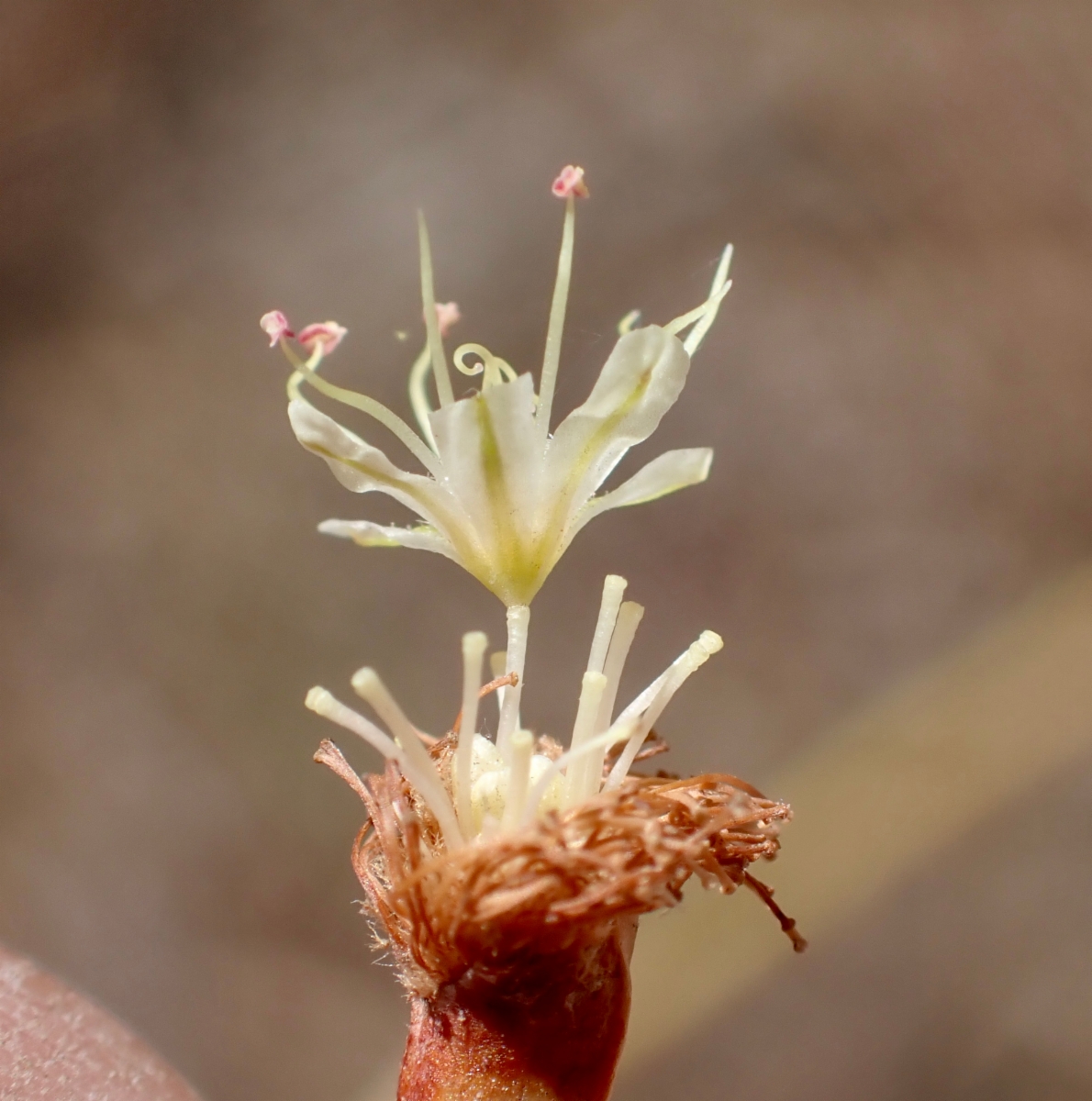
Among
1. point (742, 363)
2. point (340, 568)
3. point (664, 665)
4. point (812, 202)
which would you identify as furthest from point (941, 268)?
point (340, 568)

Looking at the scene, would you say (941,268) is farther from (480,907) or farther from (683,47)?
(480,907)

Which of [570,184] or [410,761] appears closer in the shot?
[410,761]

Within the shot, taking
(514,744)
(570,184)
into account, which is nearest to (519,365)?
(570,184)

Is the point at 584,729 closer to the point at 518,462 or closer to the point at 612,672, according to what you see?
the point at 612,672

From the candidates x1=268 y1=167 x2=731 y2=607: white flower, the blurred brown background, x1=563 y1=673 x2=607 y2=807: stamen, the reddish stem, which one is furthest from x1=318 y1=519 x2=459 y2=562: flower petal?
the blurred brown background

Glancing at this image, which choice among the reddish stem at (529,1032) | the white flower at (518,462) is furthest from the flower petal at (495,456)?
the reddish stem at (529,1032)

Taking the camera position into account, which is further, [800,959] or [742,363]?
[742,363]

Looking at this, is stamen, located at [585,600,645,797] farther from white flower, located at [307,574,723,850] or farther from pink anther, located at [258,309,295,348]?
pink anther, located at [258,309,295,348]
